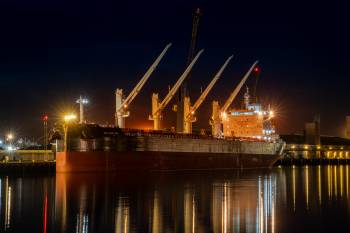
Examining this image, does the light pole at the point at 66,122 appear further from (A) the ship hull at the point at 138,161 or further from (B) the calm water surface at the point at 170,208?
(B) the calm water surface at the point at 170,208

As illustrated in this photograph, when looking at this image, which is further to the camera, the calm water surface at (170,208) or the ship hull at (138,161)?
the ship hull at (138,161)

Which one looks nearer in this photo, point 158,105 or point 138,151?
point 138,151

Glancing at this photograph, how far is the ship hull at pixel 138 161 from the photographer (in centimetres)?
3322

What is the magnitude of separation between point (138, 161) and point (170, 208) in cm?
1786

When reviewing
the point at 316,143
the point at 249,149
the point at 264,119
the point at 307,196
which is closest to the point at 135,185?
the point at 307,196

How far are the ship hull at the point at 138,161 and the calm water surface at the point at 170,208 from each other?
7.22 metres

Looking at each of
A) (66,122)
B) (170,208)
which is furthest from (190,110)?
(170,208)

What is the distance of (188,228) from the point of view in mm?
13531

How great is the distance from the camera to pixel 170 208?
56.4ft

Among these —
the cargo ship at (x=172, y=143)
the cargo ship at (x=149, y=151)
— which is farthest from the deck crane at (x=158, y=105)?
the cargo ship at (x=149, y=151)

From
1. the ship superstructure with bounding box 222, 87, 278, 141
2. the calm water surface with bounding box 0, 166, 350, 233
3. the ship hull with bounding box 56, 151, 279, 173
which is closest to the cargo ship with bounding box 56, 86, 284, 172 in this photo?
the ship hull with bounding box 56, 151, 279, 173

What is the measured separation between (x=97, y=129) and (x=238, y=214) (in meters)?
20.6

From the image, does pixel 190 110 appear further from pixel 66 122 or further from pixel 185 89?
pixel 66 122

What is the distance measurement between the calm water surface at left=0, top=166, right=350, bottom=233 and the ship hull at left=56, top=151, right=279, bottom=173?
7.22 meters
